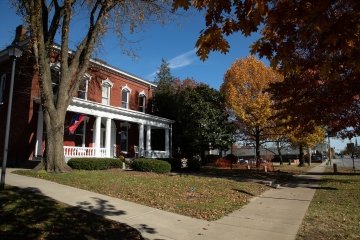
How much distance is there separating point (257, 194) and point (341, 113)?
925 centimetres

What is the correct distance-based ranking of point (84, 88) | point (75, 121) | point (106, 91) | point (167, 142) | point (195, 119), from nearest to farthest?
point (75, 121)
point (84, 88)
point (106, 91)
point (167, 142)
point (195, 119)

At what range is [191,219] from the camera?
31.2ft

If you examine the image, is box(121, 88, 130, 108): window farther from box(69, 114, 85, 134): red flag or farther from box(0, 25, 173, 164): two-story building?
box(69, 114, 85, 134): red flag

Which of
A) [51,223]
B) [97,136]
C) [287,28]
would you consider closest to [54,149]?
[97,136]

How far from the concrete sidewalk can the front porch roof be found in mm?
11130

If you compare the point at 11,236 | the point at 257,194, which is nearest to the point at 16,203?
the point at 11,236

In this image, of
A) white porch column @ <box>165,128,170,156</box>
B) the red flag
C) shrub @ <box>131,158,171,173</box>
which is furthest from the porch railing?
white porch column @ <box>165,128,170,156</box>

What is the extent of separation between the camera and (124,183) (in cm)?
1393

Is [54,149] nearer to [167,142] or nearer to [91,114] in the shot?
[91,114]

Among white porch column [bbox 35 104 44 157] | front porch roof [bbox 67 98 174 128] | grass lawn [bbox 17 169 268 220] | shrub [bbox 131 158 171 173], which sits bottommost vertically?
grass lawn [bbox 17 169 268 220]

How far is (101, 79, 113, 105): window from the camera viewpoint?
29406 mm

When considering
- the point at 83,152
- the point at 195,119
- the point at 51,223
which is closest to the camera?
the point at 51,223

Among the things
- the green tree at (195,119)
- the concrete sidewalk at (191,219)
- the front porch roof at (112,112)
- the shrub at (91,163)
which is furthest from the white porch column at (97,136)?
the concrete sidewalk at (191,219)

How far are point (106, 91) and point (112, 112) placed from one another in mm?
3516
